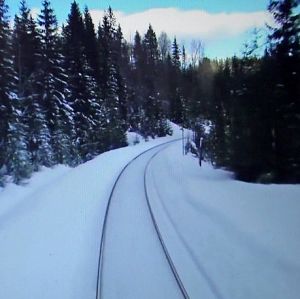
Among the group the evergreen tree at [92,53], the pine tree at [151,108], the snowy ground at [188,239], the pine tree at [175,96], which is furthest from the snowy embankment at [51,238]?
the pine tree at [175,96]

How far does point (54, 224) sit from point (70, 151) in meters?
19.7

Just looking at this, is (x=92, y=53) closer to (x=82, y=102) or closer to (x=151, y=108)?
(x=82, y=102)

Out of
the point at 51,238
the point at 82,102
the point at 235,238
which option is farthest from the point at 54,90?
the point at 235,238

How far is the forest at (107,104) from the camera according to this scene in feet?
56.3

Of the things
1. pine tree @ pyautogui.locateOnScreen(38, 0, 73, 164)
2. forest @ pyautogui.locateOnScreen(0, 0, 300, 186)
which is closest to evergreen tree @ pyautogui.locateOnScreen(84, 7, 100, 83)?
forest @ pyautogui.locateOnScreen(0, 0, 300, 186)

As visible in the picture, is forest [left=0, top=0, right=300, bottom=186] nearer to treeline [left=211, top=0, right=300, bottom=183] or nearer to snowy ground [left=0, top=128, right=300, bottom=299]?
treeline [left=211, top=0, right=300, bottom=183]

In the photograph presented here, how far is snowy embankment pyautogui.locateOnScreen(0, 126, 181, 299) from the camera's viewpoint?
25.8ft

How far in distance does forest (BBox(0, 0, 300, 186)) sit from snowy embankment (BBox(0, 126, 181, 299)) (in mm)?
3385

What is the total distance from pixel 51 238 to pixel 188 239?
3.61 meters

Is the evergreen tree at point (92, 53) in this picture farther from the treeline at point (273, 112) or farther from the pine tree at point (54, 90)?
the treeline at point (273, 112)

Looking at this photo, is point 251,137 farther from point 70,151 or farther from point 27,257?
point 70,151

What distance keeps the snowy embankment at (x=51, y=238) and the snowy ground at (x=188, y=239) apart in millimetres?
22

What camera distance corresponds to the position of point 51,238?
10930 millimetres

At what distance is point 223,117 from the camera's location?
75.8 feet
